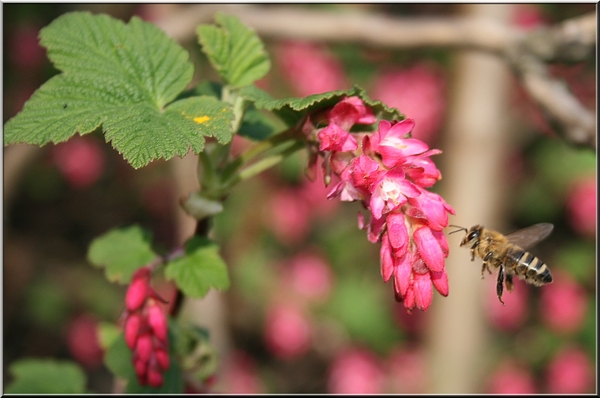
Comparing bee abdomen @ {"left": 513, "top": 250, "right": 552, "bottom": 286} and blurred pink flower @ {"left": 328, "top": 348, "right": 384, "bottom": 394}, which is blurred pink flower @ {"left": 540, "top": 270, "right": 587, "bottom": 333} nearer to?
blurred pink flower @ {"left": 328, "top": 348, "right": 384, "bottom": 394}

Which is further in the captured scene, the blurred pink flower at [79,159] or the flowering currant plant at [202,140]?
the blurred pink flower at [79,159]

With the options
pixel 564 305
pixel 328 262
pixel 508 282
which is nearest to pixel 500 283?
pixel 508 282

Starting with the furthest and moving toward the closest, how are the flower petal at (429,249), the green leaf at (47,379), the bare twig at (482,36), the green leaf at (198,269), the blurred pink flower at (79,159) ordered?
the blurred pink flower at (79,159), the bare twig at (482,36), the green leaf at (47,379), the green leaf at (198,269), the flower petal at (429,249)

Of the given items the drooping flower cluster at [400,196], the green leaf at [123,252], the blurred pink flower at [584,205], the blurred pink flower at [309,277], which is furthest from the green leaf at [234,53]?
the blurred pink flower at [584,205]

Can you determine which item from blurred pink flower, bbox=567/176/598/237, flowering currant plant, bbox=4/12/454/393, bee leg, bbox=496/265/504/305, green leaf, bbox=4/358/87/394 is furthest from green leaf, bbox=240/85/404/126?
blurred pink flower, bbox=567/176/598/237

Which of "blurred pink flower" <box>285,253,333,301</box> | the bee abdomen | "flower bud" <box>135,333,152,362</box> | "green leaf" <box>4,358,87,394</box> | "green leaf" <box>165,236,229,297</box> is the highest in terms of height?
"green leaf" <box>165,236,229,297</box>

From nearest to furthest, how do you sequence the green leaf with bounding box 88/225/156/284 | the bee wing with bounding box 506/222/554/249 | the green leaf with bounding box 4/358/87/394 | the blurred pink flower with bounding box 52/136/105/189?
the green leaf with bounding box 88/225/156/284 < the bee wing with bounding box 506/222/554/249 < the green leaf with bounding box 4/358/87/394 < the blurred pink flower with bounding box 52/136/105/189

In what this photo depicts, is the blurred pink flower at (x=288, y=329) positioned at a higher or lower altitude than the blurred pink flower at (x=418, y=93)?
lower

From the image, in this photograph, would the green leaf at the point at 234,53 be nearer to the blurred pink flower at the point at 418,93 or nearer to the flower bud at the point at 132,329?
the flower bud at the point at 132,329
